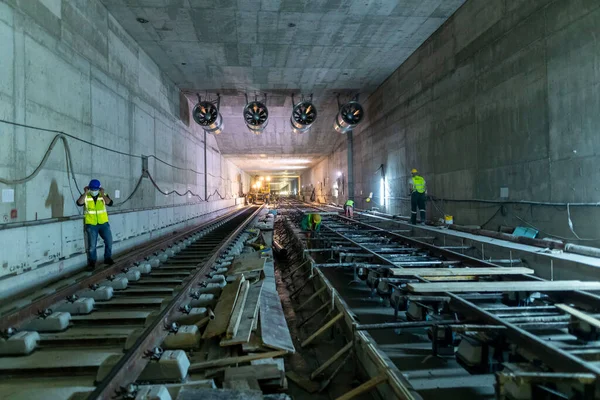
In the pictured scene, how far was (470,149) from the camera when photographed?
26.9 ft

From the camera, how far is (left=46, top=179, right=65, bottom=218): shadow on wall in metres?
5.84

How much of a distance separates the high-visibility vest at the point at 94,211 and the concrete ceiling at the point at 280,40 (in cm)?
474

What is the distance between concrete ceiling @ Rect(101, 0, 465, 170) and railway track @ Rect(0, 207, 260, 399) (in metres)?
6.15

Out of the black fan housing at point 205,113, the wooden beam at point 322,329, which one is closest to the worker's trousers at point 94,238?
the wooden beam at point 322,329

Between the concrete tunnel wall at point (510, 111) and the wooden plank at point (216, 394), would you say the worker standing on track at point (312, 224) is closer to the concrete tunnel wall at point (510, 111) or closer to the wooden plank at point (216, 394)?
the concrete tunnel wall at point (510, 111)

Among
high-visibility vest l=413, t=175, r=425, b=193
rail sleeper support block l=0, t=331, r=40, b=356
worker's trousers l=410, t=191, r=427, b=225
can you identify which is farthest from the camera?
worker's trousers l=410, t=191, r=427, b=225

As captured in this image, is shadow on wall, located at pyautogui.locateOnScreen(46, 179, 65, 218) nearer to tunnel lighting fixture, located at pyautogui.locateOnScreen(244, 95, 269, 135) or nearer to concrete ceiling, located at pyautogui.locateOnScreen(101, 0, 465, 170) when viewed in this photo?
concrete ceiling, located at pyautogui.locateOnScreen(101, 0, 465, 170)

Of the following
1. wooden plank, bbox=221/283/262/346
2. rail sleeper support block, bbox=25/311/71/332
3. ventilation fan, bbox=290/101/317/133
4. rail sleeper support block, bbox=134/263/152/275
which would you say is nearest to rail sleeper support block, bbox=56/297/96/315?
rail sleeper support block, bbox=25/311/71/332

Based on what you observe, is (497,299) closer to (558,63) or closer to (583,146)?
(583,146)

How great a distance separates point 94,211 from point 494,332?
652 cm

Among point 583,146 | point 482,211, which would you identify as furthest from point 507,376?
point 482,211

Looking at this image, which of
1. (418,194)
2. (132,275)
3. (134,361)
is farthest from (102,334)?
(418,194)

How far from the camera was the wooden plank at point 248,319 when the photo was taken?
3.03 m

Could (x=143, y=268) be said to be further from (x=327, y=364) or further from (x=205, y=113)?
(x=205, y=113)
